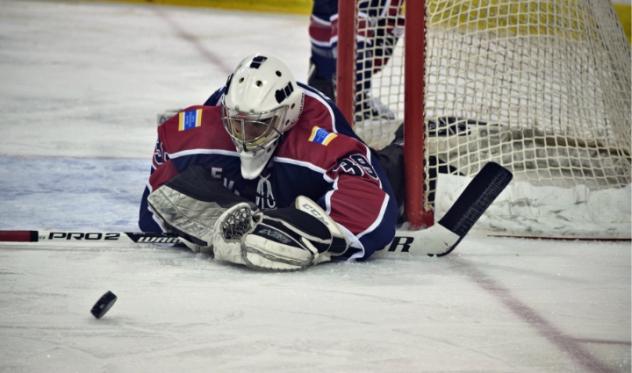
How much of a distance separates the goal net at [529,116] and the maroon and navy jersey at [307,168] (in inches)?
17.6

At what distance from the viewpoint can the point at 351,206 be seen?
3332 millimetres

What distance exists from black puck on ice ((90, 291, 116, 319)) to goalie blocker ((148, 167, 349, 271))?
50 cm

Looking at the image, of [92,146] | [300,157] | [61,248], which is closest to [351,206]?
[300,157]

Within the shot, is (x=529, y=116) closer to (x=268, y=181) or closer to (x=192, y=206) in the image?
(x=268, y=181)

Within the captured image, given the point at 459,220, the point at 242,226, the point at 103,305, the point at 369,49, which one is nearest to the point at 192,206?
the point at 242,226

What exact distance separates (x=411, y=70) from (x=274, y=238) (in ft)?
3.20

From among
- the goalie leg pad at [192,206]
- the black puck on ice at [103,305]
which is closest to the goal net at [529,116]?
the goalie leg pad at [192,206]

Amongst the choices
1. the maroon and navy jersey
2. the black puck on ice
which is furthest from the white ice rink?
the maroon and navy jersey

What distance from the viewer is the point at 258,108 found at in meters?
3.34

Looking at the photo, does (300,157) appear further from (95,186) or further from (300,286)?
(95,186)

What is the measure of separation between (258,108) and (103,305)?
2.71 feet

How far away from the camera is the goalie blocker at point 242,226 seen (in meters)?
3.18

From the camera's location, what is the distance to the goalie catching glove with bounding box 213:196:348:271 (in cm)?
317

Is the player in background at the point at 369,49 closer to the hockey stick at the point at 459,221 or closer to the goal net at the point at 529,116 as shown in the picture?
the goal net at the point at 529,116
